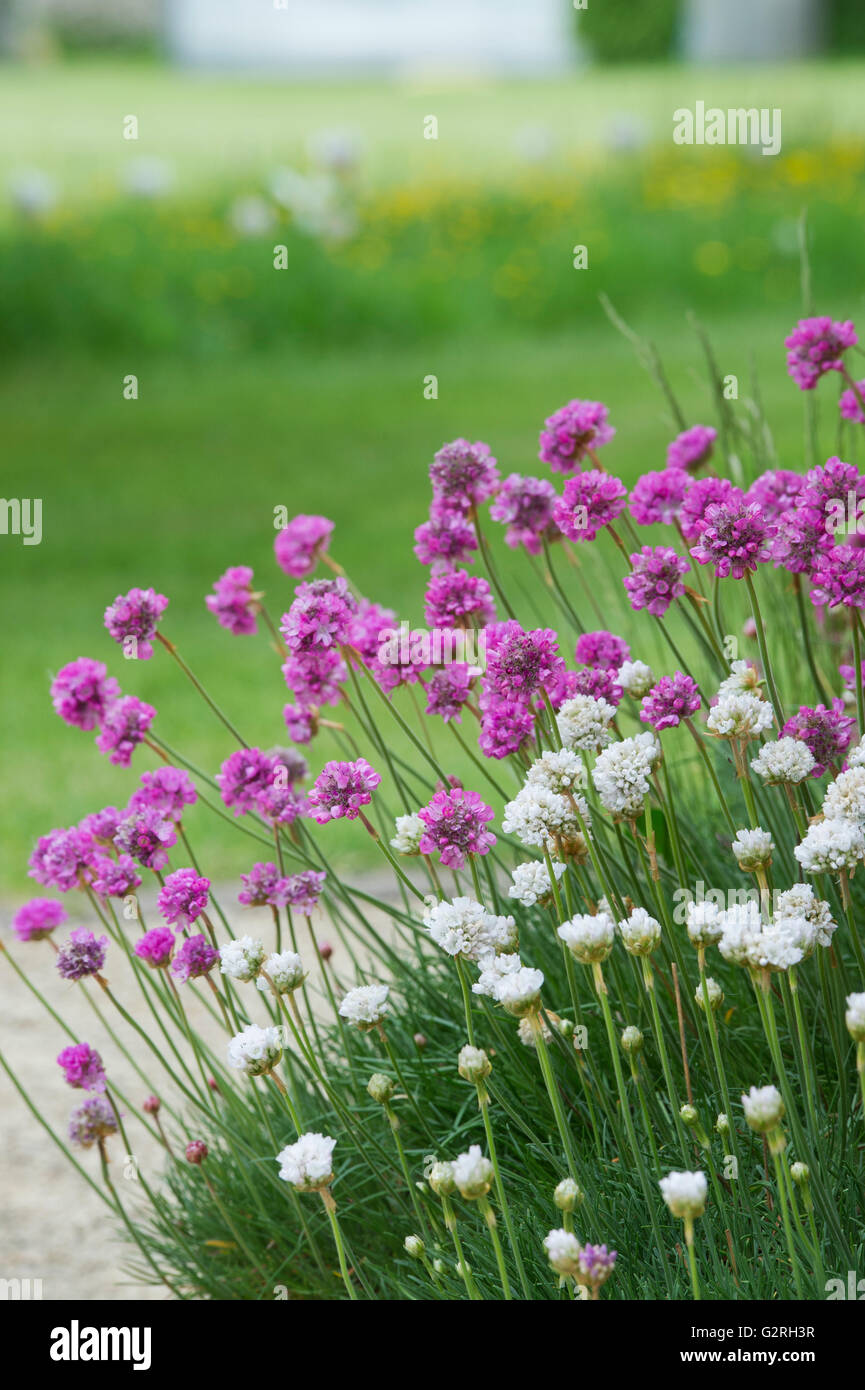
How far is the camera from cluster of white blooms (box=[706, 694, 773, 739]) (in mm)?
1625

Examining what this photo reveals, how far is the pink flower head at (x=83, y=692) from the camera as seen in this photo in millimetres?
2094

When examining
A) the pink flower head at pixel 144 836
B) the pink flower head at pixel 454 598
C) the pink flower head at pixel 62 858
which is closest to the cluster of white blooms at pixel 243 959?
the pink flower head at pixel 144 836

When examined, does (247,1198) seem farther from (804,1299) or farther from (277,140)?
(277,140)

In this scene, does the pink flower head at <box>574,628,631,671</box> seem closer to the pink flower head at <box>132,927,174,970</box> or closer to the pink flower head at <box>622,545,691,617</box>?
the pink flower head at <box>622,545,691,617</box>

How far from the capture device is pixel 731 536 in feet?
5.72

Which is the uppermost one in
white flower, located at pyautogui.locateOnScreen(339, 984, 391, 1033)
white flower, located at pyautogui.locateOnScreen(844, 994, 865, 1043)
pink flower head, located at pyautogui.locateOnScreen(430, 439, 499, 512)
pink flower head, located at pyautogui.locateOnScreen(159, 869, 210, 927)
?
pink flower head, located at pyautogui.locateOnScreen(430, 439, 499, 512)

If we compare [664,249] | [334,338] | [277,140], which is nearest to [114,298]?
[334,338]

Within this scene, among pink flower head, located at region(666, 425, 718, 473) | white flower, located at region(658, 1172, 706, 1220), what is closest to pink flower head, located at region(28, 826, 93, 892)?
white flower, located at region(658, 1172, 706, 1220)

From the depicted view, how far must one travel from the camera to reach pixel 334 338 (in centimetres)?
949

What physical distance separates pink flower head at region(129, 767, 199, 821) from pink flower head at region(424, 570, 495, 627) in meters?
0.38

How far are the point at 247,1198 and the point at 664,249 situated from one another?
8582mm

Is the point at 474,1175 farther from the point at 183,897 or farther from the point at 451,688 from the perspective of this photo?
the point at 451,688

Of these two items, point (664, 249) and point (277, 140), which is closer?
point (664, 249)

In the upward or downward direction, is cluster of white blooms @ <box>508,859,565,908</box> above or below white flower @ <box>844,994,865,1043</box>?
above
